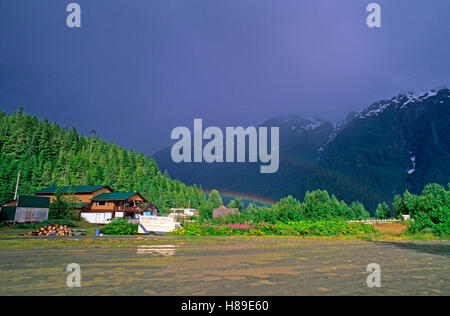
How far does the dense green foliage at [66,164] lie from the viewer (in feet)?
284

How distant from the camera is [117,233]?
29203 mm

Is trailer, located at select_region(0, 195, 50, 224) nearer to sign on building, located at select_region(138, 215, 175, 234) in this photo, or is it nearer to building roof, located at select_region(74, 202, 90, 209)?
building roof, located at select_region(74, 202, 90, 209)

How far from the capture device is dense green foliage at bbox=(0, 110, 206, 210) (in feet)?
284

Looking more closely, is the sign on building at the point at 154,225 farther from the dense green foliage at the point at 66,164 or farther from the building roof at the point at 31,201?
the dense green foliage at the point at 66,164

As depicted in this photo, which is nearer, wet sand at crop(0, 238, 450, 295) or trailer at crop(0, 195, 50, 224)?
wet sand at crop(0, 238, 450, 295)

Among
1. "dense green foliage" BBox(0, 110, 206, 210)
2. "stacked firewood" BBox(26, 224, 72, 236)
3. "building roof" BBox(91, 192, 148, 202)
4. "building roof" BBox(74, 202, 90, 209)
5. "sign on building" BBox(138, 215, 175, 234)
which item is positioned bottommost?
"stacked firewood" BBox(26, 224, 72, 236)

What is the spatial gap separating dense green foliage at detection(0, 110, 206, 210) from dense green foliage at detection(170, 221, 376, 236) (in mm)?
58893

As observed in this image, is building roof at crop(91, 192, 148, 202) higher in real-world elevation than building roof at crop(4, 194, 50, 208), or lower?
higher

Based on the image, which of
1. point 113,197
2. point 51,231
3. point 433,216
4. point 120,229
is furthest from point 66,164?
point 433,216

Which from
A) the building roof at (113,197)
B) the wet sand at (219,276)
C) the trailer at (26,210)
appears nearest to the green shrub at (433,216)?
the wet sand at (219,276)

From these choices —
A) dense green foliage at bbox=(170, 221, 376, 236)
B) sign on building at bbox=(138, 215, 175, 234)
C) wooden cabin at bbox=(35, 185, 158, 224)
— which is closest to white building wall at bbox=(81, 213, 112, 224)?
wooden cabin at bbox=(35, 185, 158, 224)

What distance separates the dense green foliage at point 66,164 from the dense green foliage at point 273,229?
58.9 meters

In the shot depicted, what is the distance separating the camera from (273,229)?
30.8 metres

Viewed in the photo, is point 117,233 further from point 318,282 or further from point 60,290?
point 318,282
